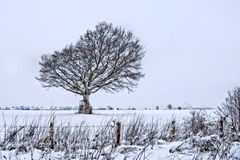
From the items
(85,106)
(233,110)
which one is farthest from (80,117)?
(233,110)

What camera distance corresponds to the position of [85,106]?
102 feet

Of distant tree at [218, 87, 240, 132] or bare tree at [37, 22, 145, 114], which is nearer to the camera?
distant tree at [218, 87, 240, 132]

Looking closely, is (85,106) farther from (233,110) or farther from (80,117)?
(233,110)

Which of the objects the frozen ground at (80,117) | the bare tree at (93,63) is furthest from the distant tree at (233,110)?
the bare tree at (93,63)

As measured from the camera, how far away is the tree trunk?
30.8 m

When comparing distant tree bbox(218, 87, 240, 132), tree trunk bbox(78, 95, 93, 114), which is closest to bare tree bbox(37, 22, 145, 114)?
tree trunk bbox(78, 95, 93, 114)

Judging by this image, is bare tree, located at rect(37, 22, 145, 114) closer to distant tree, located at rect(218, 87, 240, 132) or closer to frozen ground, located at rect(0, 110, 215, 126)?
frozen ground, located at rect(0, 110, 215, 126)

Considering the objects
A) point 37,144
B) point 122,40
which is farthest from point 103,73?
point 37,144

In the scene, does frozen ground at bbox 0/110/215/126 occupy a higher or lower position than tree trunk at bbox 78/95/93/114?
lower

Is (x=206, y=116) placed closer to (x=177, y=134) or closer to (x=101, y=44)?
(x=177, y=134)

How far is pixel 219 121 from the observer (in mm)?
13164

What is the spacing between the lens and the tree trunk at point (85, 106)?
30.8m

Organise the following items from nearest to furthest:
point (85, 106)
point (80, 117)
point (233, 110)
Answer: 1. point (233, 110)
2. point (80, 117)
3. point (85, 106)

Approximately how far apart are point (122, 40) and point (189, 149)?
23399mm
